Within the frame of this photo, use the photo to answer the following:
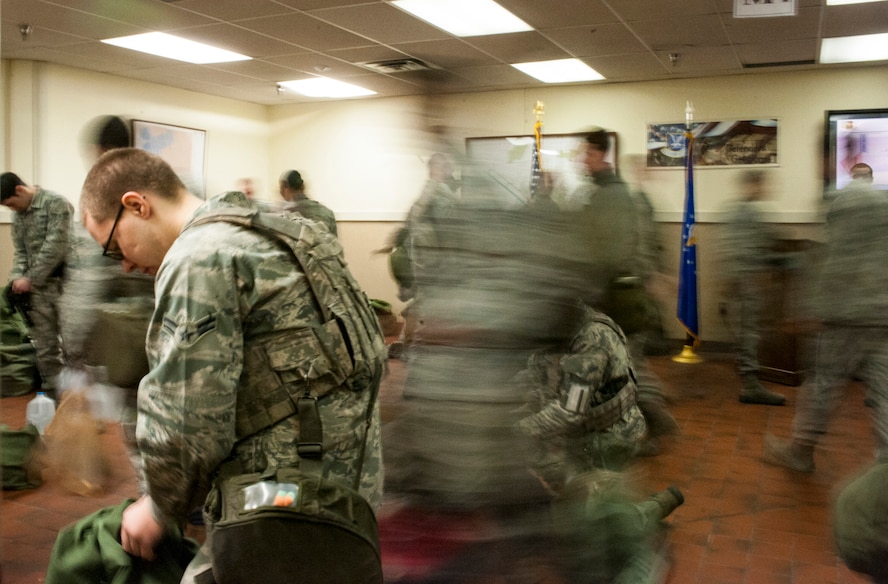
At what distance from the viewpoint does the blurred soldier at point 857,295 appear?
8.89 feet

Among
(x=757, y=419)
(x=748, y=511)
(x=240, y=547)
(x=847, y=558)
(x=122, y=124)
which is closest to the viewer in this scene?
(x=240, y=547)

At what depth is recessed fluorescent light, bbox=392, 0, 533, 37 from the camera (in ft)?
17.0

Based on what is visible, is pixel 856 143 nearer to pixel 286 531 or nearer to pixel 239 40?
pixel 239 40

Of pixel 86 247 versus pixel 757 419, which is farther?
pixel 757 419

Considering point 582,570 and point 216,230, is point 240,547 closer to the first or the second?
point 216,230

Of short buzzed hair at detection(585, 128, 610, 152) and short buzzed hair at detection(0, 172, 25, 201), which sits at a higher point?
short buzzed hair at detection(585, 128, 610, 152)

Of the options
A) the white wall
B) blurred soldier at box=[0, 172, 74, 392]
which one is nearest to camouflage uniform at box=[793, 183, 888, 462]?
blurred soldier at box=[0, 172, 74, 392]

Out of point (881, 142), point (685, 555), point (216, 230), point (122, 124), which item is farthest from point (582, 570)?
point (881, 142)

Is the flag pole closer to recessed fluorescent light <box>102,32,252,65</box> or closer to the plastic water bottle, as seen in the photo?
recessed fluorescent light <box>102,32,252,65</box>

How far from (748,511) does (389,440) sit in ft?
8.35

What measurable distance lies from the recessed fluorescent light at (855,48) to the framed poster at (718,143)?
0.81 metres

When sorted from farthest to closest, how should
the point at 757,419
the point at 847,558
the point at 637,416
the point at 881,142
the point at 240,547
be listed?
the point at 881,142, the point at 757,419, the point at 637,416, the point at 847,558, the point at 240,547

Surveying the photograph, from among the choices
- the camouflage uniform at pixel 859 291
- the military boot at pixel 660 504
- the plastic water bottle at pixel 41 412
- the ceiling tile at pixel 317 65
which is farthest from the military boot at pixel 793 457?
the ceiling tile at pixel 317 65

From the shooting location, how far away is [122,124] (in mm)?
2902
